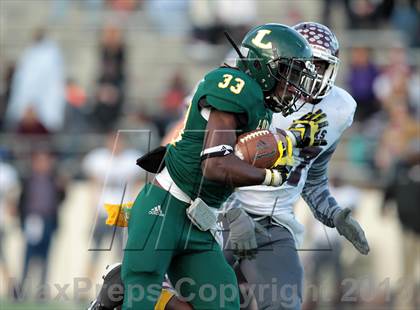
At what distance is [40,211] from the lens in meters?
12.2

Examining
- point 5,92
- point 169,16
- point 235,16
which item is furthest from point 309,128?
point 169,16

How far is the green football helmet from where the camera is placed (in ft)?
19.2

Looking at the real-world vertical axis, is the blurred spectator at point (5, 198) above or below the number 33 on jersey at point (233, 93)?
below

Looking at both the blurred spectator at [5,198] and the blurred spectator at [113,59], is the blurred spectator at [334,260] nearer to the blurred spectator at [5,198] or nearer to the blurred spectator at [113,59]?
the blurred spectator at [113,59]

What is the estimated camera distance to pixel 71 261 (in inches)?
505

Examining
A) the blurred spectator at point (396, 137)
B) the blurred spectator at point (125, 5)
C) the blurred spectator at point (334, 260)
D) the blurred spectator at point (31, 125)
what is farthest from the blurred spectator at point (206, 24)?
the blurred spectator at point (334, 260)

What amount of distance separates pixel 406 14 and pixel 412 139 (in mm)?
2797

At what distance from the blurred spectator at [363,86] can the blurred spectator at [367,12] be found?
0.92 meters

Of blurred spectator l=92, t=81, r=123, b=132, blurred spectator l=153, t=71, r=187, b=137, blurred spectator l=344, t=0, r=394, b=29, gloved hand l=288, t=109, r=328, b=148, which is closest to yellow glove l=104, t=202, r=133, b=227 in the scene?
gloved hand l=288, t=109, r=328, b=148

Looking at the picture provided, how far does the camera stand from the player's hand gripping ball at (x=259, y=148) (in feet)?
18.4

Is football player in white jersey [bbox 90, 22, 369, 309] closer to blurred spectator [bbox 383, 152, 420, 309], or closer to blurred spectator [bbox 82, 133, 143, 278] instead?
blurred spectator [bbox 82, 133, 143, 278]

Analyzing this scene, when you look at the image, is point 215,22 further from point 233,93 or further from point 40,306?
point 233,93

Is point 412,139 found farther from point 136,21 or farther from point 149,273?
point 149,273

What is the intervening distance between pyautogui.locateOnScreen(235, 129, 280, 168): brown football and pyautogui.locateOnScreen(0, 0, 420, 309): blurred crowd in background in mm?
5386
